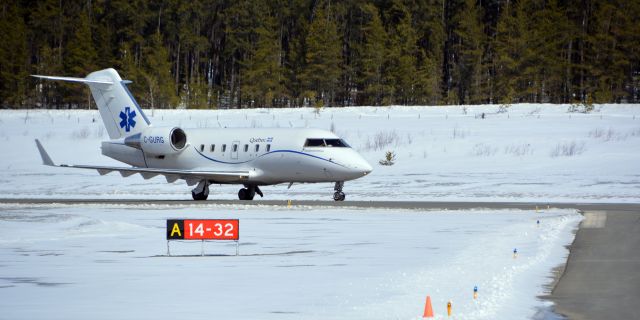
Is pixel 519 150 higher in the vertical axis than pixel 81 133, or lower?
higher

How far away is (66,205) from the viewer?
34031mm

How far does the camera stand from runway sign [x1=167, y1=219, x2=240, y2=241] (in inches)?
718

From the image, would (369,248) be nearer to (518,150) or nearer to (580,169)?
(580,169)

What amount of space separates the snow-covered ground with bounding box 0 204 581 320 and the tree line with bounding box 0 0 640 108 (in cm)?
6577

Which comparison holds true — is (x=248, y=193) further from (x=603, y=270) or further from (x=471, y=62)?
(x=471, y=62)

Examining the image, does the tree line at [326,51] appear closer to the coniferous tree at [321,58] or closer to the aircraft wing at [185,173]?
the coniferous tree at [321,58]

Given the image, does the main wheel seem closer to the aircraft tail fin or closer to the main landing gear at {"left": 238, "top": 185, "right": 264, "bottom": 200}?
the main landing gear at {"left": 238, "top": 185, "right": 264, "bottom": 200}

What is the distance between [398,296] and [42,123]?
6856 centimetres

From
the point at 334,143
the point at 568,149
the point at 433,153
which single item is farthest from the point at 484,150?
the point at 334,143

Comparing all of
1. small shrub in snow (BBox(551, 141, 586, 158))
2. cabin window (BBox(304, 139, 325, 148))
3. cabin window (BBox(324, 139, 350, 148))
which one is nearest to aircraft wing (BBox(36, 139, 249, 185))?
cabin window (BBox(304, 139, 325, 148))

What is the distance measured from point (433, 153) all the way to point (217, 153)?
686 inches

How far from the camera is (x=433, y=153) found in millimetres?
53281

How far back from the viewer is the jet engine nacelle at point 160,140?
128 ft

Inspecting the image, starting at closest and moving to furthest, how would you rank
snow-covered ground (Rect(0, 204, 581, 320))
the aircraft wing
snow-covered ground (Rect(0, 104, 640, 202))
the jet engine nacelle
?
snow-covered ground (Rect(0, 204, 581, 320)) → the aircraft wing → the jet engine nacelle → snow-covered ground (Rect(0, 104, 640, 202))
